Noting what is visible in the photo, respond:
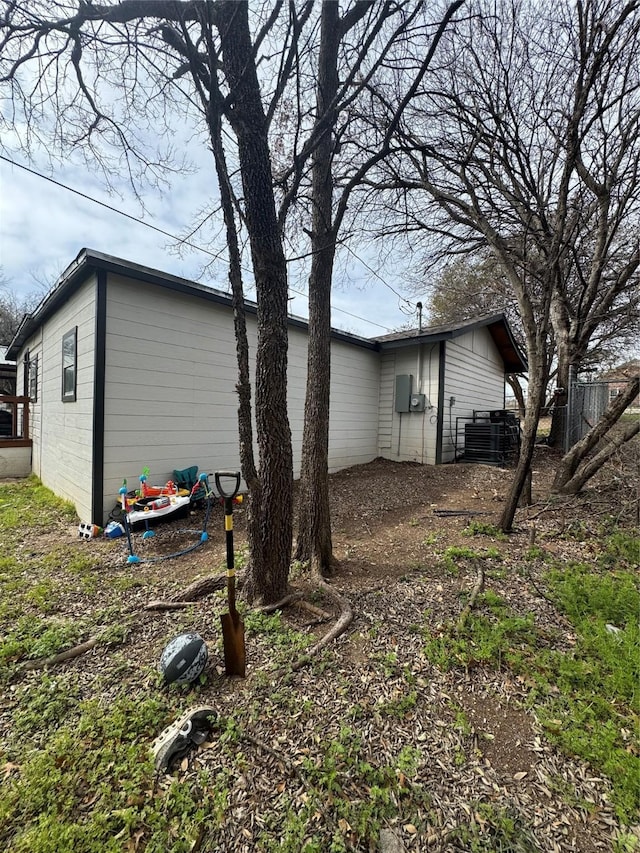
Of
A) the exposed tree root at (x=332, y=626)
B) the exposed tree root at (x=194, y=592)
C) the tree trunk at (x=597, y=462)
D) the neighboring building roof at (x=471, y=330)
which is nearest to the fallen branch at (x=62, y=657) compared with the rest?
the exposed tree root at (x=194, y=592)

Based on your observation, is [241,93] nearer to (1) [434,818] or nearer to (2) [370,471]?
(1) [434,818]

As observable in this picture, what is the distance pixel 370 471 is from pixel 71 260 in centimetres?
637

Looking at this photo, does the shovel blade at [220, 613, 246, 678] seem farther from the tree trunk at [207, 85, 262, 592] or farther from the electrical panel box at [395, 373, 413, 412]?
the electrical panel box at [395, 373, 413, 412]

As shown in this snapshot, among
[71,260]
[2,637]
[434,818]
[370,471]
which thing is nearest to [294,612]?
[434,818]

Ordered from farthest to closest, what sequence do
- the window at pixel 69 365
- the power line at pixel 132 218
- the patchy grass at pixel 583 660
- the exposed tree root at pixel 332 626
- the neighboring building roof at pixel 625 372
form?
the window at pixel 69 365 → the neighboring building roof at pixel 625 372 → the power line at pixel 132 218 → the exposed tree root at pixel 332 626 → the patchy grass at pixel 583 660

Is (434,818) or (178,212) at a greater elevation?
(178,212)

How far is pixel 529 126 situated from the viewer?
205 inches

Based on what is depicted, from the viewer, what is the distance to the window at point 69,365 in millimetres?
5098

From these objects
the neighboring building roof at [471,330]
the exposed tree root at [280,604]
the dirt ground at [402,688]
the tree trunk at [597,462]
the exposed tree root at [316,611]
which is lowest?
the dirt ground at [402,688]

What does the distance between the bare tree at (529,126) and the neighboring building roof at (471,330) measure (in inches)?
97.2

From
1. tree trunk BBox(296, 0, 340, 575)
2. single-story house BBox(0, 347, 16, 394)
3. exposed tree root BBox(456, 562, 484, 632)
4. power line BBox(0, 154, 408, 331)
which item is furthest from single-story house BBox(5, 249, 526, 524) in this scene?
single-story house BBox(0, 347, 16, 394)

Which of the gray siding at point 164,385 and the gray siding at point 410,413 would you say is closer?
the gray siding at point 164,385

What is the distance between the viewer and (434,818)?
1241 millimetres

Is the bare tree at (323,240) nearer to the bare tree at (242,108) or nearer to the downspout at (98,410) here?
the bare tree at (242,108)
